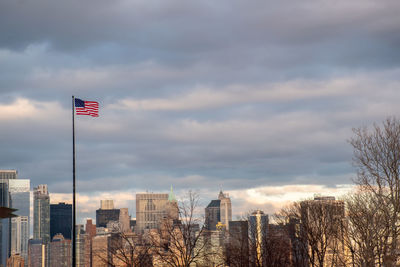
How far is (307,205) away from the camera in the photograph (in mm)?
85875

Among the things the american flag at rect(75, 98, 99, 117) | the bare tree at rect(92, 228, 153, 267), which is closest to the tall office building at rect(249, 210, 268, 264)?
the bare tree at rect(92, 228, 153, 267)

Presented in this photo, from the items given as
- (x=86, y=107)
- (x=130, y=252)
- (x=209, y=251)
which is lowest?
(x=209, y=251)

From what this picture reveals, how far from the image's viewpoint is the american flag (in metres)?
44.9

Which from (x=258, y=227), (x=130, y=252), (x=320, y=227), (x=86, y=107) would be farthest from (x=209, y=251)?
(x=86, y=107)

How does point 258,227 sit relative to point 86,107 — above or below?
below

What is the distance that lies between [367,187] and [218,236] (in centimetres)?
10191

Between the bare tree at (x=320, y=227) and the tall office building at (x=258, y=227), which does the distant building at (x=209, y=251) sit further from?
the bare tree at (x=320, y=227)

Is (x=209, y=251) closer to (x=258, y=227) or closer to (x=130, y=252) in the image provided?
(x=258, y=227)

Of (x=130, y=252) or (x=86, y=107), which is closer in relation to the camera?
(x=86, y=107)

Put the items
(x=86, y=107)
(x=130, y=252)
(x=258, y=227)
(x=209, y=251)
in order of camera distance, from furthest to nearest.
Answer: (x=209, y=251) → (x=258, y=227) → (x=130, y=252) → (x=86, y=107)

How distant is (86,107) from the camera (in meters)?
45.5

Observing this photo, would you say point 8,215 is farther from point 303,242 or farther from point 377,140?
point 303,242

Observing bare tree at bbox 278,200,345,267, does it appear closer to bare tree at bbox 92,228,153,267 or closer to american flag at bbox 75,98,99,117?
bare tree at bbox 92,228,153,267

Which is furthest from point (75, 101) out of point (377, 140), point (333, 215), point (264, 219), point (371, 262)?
point (264, 219)
